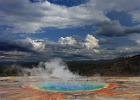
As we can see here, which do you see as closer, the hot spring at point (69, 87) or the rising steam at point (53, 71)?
the hot spring at point (69, 87)

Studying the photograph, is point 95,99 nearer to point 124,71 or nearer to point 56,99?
point 56,99

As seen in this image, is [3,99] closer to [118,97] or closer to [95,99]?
[95,99]

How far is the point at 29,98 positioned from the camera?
80.9 ft

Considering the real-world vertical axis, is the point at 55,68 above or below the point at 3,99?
above

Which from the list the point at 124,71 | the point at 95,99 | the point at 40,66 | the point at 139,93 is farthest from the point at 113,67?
the point at 95,99

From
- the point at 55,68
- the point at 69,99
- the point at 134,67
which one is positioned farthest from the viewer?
the point at 134,67

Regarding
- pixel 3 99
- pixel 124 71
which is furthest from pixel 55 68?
pixel 3 99

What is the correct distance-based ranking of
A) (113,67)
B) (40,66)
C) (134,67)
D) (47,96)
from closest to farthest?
(47,96), (40,66), (134,67), (113,67)

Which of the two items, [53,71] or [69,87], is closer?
[69,87]

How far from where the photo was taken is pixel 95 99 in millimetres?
23750

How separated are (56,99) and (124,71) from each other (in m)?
42.0

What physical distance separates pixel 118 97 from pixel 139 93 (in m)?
3.74

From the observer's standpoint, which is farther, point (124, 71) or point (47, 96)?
point (124, 71)

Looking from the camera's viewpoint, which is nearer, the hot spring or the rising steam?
the hot spring
